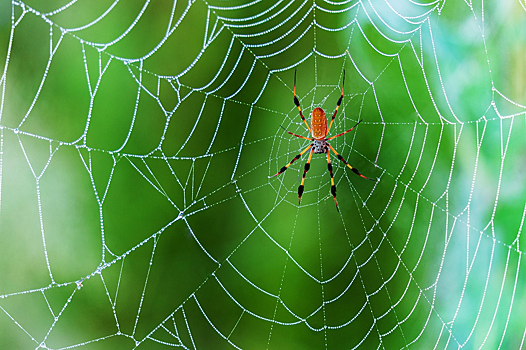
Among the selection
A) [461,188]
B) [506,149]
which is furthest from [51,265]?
[506,149]

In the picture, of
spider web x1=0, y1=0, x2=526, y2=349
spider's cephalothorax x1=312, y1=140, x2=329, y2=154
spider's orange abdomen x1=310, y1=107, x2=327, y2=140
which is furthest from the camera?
spider's cephalothorax x1=312, y1=140, x2=329, y2=154

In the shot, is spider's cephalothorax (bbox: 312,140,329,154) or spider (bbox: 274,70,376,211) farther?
spider's cephalothorax (bbox: 312,140,329,154)

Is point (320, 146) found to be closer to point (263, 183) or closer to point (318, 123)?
point (318, 123)

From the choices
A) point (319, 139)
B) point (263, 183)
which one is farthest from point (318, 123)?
point (263, 183)

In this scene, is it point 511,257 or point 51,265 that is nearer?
point 51,265

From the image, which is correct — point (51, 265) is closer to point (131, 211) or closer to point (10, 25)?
point (131, 211)
